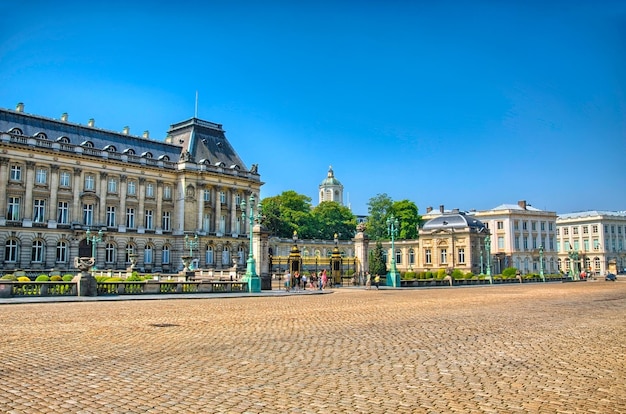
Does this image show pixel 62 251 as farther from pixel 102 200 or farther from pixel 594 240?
pixel 594 240

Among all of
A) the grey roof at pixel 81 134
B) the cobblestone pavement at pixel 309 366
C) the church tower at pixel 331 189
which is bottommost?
the cobblestone pavement at pixel 309 366

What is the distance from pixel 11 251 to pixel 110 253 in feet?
34.7

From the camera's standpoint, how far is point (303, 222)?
327ft

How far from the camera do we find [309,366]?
32.0ft

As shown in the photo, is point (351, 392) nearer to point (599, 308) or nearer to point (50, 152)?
point (599, 308)

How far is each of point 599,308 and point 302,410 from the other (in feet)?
68.4

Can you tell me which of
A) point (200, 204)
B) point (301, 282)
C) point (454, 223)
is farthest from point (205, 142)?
point (454, 223)

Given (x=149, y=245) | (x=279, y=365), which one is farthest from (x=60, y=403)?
(x=149, y=245)

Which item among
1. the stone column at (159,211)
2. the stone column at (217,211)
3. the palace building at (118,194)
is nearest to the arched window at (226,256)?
the palace building at (118,194)

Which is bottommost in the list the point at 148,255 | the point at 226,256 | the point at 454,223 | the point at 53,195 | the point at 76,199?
the point at 226,256

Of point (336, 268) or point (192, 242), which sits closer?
point (336, 268)

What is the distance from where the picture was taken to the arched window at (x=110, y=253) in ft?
209

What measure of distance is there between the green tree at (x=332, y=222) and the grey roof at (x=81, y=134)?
3643 centimetres

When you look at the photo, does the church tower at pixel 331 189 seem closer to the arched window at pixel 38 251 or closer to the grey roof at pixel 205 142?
the grey roof at pixel 205 142
